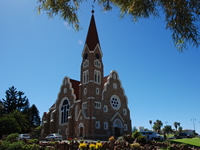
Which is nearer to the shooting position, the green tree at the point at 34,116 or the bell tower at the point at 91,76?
the bell tower at the point at 91,76

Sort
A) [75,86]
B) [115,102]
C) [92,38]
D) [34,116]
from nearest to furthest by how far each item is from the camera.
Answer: [115,102]
[92,38]
[75,86]
[34,116]

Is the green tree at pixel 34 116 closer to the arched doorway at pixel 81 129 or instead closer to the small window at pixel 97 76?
the arched doorway at pixel 81 129

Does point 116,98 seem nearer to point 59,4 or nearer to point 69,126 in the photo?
point 69,126

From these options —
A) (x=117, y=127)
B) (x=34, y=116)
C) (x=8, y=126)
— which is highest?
(x=34, y=116)

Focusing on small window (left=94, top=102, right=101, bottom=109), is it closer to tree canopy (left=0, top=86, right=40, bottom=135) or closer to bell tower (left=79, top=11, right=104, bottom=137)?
bell tower (left=79, top=11, right=104, bottom=137)

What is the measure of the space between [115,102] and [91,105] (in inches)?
275

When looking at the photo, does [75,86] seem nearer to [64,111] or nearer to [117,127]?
[64,111]

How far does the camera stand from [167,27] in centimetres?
804

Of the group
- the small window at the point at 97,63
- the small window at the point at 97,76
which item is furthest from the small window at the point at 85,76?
the small window at the point at 97,63

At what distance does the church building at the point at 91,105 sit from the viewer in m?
32.3

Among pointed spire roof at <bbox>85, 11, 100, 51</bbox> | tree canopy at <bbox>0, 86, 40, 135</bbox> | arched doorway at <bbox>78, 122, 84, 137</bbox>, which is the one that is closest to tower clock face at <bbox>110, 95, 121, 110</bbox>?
arched doorway at <bbox>78, 122, 84, 137</bbox>

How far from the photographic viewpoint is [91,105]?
3231 centimetres

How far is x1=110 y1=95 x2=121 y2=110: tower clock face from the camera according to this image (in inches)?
1441

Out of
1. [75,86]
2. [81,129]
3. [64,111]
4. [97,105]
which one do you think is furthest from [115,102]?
[64,111]
